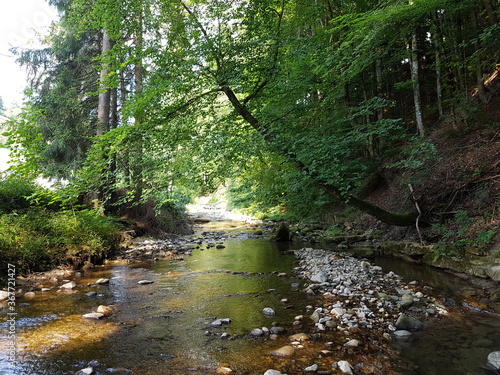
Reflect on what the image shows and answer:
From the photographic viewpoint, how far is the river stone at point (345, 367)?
288 centimetres

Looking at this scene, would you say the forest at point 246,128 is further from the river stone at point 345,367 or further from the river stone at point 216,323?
the river stone at point 345,367

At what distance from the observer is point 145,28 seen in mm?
7637

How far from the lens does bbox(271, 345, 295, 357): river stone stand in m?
3.21

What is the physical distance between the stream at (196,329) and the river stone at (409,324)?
0.09 meters

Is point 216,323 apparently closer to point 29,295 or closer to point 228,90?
point 29,295

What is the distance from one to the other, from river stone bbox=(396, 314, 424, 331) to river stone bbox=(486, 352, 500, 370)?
2.72ft

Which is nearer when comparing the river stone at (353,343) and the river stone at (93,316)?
the river stone at (353,343)

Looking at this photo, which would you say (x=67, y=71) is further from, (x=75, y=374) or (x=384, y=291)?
(x=384, y=291)

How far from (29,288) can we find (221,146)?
5.06 meters

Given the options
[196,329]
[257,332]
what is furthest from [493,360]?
[196,329]

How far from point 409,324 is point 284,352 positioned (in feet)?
6.20

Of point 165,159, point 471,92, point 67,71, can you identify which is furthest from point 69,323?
point 471,92

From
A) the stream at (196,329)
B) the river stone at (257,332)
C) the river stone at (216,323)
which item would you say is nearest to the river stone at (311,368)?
the stream at (196,329)

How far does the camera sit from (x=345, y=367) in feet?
9.57
